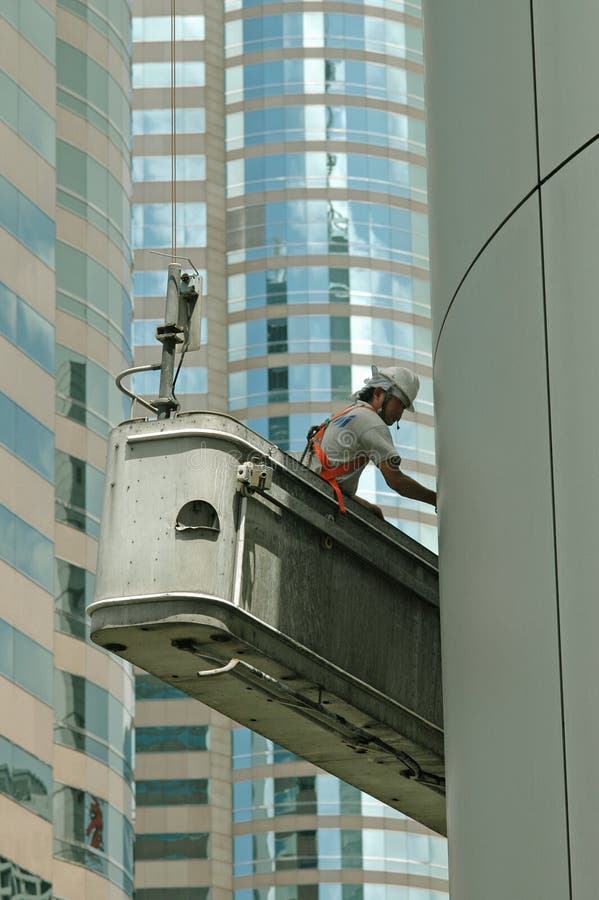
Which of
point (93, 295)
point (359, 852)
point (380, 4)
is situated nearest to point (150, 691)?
point (359, 852)

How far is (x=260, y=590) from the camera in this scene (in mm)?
11484

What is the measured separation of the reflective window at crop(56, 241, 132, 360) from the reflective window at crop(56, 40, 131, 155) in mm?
4488

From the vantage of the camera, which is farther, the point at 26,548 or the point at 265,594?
the point at 26,548

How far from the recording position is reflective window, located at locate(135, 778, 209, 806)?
92062mm

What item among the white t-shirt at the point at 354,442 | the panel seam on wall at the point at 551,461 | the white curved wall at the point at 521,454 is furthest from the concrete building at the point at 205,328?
the panel seam on wall at the point at 551,461

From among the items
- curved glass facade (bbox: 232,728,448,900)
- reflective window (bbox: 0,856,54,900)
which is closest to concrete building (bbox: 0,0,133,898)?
reflective window (bbox: 0,856,54,900)

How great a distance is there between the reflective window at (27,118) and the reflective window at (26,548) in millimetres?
10835

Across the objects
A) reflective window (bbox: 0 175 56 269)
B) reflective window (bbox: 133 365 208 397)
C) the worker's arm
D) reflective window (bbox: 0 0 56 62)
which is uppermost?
reflective window (bbox: 133 365 208 397)

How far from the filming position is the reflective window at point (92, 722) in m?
54.0

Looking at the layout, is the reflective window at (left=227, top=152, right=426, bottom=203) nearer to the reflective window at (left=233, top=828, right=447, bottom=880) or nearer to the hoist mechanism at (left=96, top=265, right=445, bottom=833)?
the reflective window at (left=233, top=828, right=447, bottom=880)

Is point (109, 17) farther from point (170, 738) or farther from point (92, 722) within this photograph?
point (170, 738)

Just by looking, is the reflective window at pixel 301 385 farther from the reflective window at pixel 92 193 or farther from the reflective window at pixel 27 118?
the reflective window at pixel 27 118

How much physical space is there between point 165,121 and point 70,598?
5281 cm

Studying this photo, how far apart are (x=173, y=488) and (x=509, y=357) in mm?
2543
